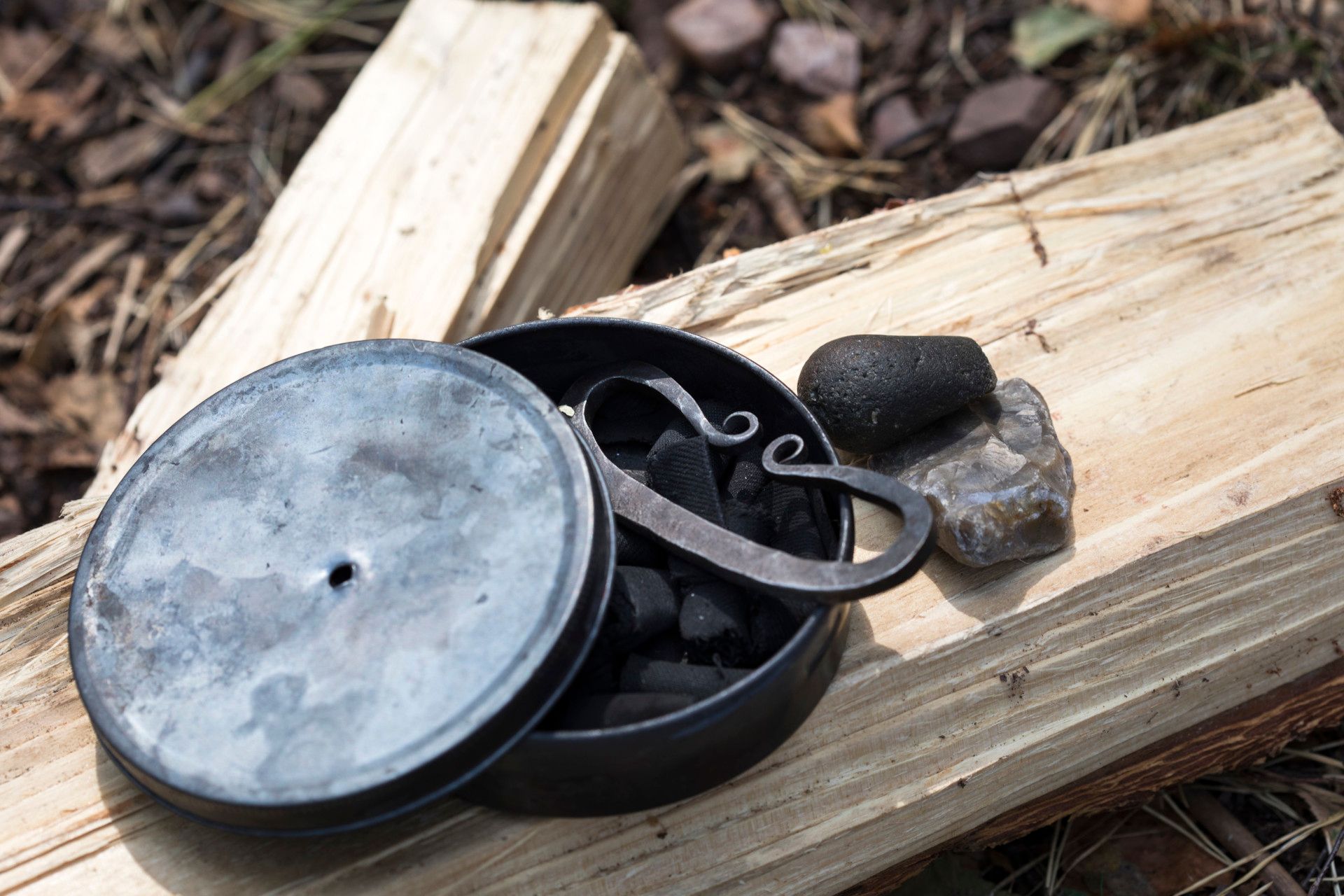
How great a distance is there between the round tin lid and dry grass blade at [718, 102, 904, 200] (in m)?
1.99

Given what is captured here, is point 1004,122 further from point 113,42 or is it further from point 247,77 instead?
point 113,42

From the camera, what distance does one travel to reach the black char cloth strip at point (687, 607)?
161 cm

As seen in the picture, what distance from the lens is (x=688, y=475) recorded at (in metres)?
1.80

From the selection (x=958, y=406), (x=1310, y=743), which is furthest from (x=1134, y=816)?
(x=958, y=406)

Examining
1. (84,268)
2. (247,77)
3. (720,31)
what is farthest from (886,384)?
(247,77)

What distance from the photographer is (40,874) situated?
67.8 inches

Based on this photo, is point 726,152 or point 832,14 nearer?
point 726,152

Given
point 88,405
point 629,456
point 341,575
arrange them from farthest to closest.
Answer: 1. point 88,405
2. point 629,456
3. point 341,575

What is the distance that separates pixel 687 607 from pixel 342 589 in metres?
0.50

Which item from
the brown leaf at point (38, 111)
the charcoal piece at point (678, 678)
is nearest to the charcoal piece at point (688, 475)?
the charcoal piece at point (678, 678)

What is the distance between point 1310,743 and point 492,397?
1.85 metres

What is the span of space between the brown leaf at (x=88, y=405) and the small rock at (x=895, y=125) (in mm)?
2419

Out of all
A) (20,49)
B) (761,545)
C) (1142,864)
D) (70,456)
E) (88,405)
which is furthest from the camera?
(20,49)

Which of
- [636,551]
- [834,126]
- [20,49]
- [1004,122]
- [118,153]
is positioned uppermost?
[20,49]
